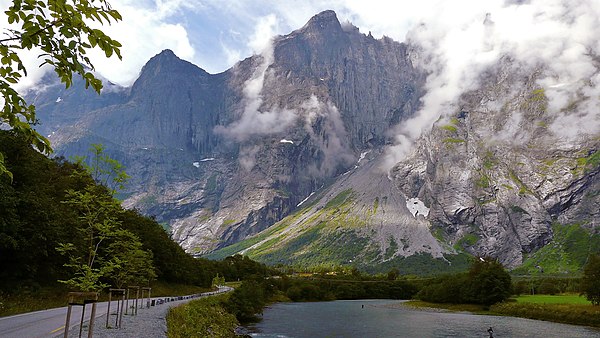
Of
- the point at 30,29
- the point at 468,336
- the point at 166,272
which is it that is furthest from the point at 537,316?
the point at 30,29

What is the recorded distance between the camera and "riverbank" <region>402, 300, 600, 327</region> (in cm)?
9594

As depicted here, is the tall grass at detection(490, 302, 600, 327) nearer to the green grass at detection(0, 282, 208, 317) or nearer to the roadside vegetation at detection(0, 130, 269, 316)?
the roadside vegetation at detection(0, 130, 269, 316)

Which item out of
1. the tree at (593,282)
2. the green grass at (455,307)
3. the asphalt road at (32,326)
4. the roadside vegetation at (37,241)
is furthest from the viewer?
the green grass at (455,307)

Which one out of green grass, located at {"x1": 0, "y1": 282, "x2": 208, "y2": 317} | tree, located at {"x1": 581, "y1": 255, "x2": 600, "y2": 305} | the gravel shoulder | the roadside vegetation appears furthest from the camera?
tree, located at {"x1": 581, "y1": 255, "x2": 600, "y2": 305}

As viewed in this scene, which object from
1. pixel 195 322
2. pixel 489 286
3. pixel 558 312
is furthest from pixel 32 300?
pixel 489 286

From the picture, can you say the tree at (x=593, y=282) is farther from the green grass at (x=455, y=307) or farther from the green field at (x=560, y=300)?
the green grass at (x=455, y=307)

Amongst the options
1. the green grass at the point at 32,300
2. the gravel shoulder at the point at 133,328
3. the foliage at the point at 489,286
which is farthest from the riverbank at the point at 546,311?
the green grass at the point at 32,300

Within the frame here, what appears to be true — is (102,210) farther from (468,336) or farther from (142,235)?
(142,235)

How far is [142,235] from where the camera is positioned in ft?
327

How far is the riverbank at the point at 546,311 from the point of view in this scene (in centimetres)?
9594

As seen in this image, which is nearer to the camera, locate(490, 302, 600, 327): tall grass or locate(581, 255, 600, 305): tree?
locate(490, 302, 600, 327): tall grass

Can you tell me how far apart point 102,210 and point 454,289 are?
161316mm

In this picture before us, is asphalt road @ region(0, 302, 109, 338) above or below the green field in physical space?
above

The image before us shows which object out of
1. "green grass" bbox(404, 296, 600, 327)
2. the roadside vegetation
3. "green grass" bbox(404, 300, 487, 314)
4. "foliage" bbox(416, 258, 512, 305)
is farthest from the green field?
the roadside vegetation
